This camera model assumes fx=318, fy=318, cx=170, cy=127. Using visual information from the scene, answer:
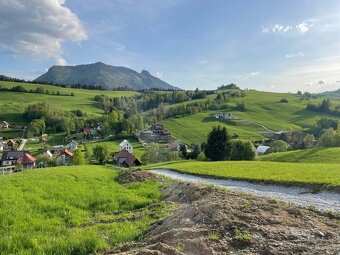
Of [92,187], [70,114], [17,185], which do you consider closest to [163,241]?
[92,187]

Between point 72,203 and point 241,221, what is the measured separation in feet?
33.8

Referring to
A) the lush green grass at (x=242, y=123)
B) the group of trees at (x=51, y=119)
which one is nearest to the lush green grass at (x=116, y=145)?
the lush green grass at (x=242, y=123)

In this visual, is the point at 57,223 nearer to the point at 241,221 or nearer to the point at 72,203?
the point at 72,203

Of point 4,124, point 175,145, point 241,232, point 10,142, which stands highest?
point 241,232

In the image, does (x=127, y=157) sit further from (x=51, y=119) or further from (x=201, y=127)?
(x=51, y=119)

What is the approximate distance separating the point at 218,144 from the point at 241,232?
6288 centimetres

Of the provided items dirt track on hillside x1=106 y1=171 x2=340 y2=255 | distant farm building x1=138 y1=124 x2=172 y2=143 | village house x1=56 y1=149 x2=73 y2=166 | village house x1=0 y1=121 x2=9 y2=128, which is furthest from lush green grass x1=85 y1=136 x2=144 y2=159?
dirt track on hillside x1=106 y1=171 x2=340 y2=255

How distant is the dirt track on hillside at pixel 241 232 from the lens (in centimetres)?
1008

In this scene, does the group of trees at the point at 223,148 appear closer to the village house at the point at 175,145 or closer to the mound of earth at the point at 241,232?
the village house at the point at 175,145

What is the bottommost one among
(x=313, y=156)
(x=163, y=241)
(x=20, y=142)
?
(x=20, y=142)

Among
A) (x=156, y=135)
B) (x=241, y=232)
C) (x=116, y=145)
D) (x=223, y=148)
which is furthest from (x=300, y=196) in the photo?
(x=156, y=135)

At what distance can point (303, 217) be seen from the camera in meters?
13.6

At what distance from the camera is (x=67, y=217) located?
51.0 ft

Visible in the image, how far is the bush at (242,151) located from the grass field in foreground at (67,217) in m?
55.4
